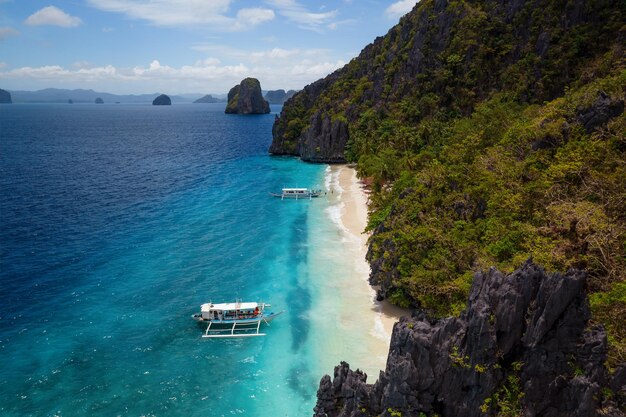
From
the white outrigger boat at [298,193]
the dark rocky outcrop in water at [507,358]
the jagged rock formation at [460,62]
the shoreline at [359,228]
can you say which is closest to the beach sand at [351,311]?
the shoreline at [359,228]

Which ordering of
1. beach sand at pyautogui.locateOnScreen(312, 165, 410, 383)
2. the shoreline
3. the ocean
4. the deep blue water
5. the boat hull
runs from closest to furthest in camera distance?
the deep blue water → the ocean → beach sand at pyautogui.locateOnScreen(312, 165, 410, 383) → the shoreline → the boat hull

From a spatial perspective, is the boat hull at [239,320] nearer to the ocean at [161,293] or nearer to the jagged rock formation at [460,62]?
the ocean at [161,293]

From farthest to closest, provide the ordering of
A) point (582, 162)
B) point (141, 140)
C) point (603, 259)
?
point (141, 140) < point (582, 162) < point (603, 259)

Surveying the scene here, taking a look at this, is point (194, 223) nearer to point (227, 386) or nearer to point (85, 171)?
point (227, 386)

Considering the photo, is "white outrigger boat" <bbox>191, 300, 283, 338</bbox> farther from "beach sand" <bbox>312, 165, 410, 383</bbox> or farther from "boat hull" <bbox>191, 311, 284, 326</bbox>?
"beach sand" <bbox>312, 165, 410, 383</bbox>

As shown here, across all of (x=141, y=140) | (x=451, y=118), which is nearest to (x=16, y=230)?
(x=451, y=118)

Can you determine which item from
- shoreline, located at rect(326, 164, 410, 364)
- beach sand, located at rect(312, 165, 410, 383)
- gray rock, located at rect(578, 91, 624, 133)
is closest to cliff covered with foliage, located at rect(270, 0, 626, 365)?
gray rock, located at rect(578, 91, 624, 133)

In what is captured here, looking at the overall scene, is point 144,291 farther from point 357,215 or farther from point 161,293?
point 357,215
